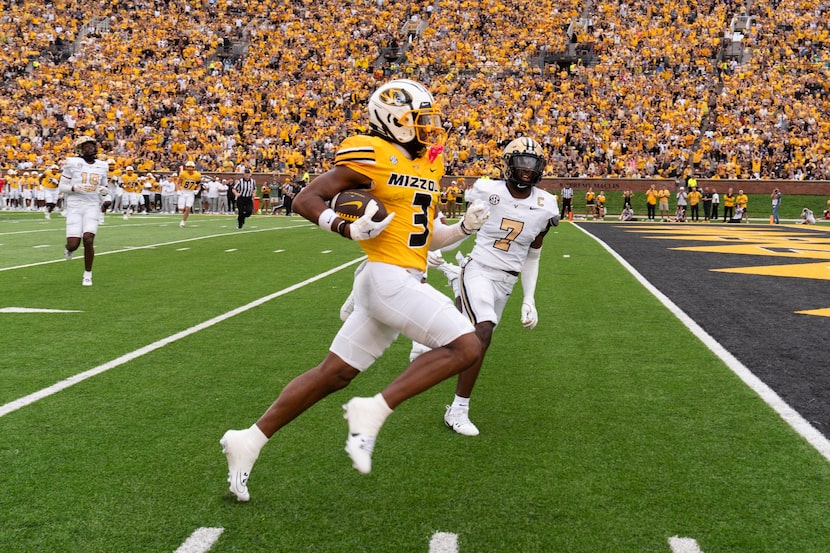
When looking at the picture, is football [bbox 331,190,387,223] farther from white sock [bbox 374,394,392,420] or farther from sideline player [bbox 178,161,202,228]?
sideline player [bbox 178,161,202,228]

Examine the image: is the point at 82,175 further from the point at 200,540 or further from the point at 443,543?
the point at 443,543

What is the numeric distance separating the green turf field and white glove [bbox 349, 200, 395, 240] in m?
1.16

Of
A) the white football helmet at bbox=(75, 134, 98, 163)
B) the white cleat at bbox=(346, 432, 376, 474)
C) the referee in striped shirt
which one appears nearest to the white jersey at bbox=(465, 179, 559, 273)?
the white cleat at bbox=(346, 432, 376, 474)

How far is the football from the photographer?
3.46m

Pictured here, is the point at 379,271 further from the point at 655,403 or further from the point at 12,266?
the point at 12,266

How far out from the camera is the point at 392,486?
12.5 feet

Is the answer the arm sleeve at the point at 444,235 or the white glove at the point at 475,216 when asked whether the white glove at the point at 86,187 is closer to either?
the arm sleeve at the point at 444,235

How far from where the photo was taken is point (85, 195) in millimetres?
10883

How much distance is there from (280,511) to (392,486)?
553 millimetres

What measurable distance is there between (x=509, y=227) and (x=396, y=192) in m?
1.74

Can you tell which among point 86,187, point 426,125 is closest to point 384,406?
point 426,125

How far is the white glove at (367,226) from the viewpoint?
3336 millimetres

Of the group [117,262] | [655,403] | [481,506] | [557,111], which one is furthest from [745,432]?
[557,111]

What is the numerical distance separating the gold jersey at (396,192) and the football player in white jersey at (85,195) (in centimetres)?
770
